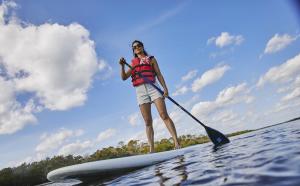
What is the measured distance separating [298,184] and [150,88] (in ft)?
18.3

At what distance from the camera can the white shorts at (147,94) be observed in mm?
7262

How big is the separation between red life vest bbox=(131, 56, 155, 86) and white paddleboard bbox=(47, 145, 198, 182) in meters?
1.89

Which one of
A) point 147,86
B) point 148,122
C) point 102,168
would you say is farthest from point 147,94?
point 102,168

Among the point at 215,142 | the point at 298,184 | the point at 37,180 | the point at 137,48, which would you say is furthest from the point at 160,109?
the point at 37,180

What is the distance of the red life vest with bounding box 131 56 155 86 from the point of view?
7.42 m

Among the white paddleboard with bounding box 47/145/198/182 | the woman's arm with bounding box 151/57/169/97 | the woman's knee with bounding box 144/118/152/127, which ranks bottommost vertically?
the white paddleboard with bounding box 47/145/198/182

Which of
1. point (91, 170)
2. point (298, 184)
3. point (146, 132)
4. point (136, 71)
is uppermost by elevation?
point (136, 71)

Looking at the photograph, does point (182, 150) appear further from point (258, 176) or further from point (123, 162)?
point (258, 176)

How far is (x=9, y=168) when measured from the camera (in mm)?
31359

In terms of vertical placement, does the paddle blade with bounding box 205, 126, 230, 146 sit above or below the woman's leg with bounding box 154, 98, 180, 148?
below

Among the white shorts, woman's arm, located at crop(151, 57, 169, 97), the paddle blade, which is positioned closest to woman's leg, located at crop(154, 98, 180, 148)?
the white shorts

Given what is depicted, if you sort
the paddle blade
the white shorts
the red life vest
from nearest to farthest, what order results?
the white shorts, the red life vest, the paddle blade

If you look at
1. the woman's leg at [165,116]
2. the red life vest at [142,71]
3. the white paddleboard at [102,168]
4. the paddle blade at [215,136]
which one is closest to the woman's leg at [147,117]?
the woman's leg at [165,116]

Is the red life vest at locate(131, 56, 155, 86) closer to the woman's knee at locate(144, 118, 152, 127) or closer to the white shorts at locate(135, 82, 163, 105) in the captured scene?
the white shorts at locate(135, 82, 163, 105)
